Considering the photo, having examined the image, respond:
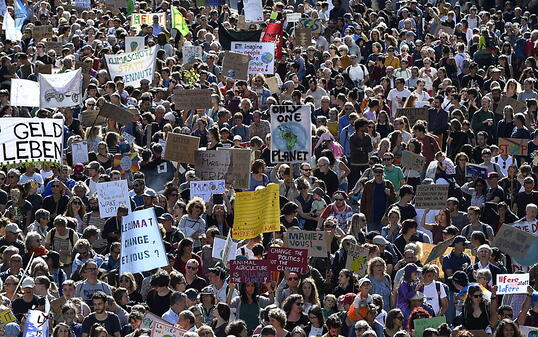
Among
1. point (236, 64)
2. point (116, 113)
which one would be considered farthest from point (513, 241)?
point (236, 64)

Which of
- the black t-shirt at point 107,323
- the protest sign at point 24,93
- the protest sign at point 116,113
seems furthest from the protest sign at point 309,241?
the protest sign at point 24,93

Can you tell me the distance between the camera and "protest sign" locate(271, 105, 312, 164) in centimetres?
2162

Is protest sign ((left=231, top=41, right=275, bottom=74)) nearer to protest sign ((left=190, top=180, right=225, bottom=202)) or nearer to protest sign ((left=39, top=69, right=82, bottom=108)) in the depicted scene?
protest sign ((left=39, top=69, right=82, bottom=108))

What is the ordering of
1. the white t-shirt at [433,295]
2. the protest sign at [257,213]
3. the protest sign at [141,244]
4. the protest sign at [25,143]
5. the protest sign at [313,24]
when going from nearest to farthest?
the white t-shirt at [433,295] → the protest sign at [141,244] → the protest sign at [257,213] → the protest sign at [25,143] → the protest sign at [313,24]

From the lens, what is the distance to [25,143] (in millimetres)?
20516

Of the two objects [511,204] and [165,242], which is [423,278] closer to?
[165,242]

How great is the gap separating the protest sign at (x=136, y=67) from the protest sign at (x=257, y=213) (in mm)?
8054

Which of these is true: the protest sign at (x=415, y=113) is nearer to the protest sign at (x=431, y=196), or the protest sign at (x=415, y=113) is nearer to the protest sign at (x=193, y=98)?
the protest sign at (x=193, y=98)

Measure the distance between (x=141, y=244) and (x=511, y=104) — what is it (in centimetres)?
830

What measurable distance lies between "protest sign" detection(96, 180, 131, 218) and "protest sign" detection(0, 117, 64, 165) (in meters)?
0.96

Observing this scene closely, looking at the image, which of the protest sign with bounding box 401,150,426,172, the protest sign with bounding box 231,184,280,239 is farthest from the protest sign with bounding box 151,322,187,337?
the protest sign with bounding box 401,150,426,172

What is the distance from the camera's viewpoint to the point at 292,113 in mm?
21703

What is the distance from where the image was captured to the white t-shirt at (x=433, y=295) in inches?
669

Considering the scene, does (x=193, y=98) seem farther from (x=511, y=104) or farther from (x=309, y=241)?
(x=309, y=241)
